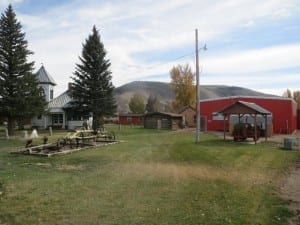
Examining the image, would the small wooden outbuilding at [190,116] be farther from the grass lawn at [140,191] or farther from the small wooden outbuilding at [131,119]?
the grass lawn at [140,191]

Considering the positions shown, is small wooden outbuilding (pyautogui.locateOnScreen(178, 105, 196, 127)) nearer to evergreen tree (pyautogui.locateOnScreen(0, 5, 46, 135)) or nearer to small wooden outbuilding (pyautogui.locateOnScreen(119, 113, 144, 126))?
small wooden outbuilding (pyautogui.locateOnScreen(119, 113, 144, 126))

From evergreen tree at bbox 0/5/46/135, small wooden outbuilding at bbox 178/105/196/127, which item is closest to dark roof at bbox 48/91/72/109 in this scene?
evergreen tree at bbox 0/5/46/135

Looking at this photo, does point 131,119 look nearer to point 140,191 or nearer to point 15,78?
point 15,78

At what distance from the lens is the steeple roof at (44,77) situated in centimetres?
5619

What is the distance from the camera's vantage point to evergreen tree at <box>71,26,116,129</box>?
4962cm

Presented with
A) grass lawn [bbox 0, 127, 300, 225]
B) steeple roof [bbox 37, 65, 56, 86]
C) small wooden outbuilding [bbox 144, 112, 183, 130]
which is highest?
steeple roof [bbox 37, 65, 56, 86]

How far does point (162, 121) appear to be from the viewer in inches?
2288

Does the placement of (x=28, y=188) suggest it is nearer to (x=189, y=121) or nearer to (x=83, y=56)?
(x=83, y=56)

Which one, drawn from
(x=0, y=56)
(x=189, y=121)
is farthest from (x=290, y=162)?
(x=189, y=121)

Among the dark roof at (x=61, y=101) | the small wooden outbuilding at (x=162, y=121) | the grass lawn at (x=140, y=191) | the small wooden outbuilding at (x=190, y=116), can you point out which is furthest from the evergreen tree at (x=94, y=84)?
the grass lawn at (x=140, y=191)

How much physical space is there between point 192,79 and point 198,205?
74386mm

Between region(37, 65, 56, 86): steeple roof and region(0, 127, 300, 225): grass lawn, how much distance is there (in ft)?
129

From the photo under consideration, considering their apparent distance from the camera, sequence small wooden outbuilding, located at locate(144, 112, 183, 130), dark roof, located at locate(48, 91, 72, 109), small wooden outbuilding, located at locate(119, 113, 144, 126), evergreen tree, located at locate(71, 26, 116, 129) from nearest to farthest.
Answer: evergreen tree, located at locate(71, 26, 116, 129)
dark roof, located at locate(48, 91, 72, 109)
small wooden outbuilding, located at locate(144, 112, 183, 130)
small wooden outbuilding, located at locate(119, 113, 144, 126)

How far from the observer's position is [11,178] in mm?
12891
